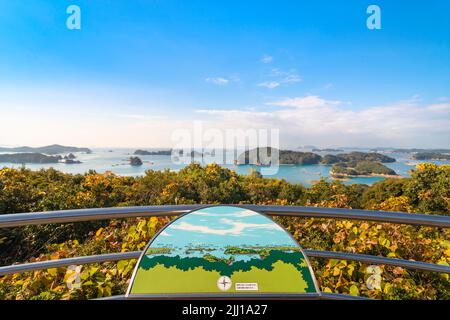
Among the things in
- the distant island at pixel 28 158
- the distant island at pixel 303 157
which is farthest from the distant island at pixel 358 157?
the distant island at pixel 28 158

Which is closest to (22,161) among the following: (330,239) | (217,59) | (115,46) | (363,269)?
(115,46)

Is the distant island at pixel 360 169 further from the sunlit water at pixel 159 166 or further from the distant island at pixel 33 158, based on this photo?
the distant island at pixel 33 158

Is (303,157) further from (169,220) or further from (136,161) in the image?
(169,220)

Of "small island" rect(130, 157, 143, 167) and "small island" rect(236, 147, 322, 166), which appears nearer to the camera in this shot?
"small island" rect(130, 157, 143, 167)

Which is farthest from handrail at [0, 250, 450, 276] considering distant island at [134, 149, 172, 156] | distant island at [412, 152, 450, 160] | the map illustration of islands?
distant island at [412, 152, 450, 160]

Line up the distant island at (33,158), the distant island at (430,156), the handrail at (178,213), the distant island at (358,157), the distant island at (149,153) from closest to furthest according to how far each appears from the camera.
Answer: the handrail at (178,213) < the distant island at (33,158) < the distant island at (430,156) < the distant island at (149,153) < the distant island at (358,157)

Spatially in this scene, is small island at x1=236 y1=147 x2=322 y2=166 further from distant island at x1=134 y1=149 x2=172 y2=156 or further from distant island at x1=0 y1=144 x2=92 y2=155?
distant island at x1=0 y1=144 x2=92 y2=155
